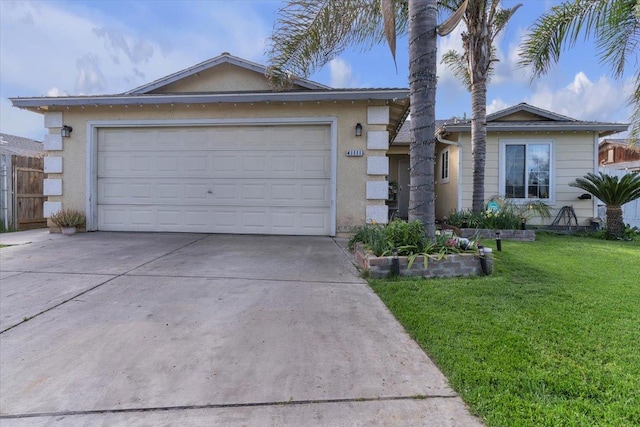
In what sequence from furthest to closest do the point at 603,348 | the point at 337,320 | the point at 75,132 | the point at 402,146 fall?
the point at 402,146
the point at 75,132
the point at 337,320
the point at 603,348

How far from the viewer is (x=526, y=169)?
35.8ft

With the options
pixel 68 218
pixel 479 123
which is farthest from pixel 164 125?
pixel 479 123

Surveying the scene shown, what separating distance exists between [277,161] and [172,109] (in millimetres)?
2890

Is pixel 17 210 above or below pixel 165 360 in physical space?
above

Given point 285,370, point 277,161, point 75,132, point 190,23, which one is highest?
point 190,23

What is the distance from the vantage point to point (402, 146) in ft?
47.2

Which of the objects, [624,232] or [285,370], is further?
[624,232]

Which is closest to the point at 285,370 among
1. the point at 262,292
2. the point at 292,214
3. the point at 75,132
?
the point at 262,292

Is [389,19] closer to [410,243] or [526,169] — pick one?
[410,243]

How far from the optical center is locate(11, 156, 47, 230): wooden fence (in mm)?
9711

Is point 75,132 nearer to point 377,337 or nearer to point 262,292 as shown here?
point 262,292

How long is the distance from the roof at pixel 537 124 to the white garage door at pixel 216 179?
18.0 ft

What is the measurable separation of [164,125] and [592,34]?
385 inches

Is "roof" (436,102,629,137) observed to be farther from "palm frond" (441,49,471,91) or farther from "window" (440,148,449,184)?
"palm frond" (441,49,471,91)
